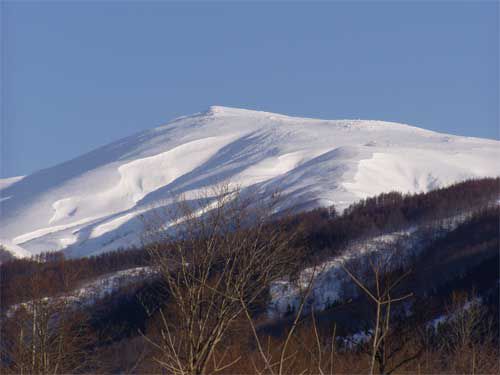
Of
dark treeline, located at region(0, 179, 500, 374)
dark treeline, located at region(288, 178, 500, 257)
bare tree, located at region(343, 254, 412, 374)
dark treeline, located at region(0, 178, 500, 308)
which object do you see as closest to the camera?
bare tree, located at region(343, 254, 412, 374)

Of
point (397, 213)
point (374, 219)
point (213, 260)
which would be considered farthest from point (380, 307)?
point (374, 219)

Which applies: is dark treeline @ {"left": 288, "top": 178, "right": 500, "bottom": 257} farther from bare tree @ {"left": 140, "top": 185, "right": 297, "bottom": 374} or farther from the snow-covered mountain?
bare tree @ {"left": 140, "top": 185, "right": 297, "bottom": 374}

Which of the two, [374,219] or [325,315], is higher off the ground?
[374,219]

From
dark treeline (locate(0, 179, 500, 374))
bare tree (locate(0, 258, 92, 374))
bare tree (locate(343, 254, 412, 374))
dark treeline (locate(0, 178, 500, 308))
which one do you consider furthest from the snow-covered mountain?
bare tree (locate(343, 254, 412, 374))

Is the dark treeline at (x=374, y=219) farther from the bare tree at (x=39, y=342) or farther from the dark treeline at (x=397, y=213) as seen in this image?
the bare tree at (x=39, y=342)

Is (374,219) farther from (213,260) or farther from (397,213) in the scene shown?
(213,260)

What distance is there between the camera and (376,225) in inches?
2817

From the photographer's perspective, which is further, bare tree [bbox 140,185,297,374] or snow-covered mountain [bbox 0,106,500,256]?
snow-covered mountain [bbox 0,106,500,256]

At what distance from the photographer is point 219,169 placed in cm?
14200

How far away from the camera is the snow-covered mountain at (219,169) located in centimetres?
12256

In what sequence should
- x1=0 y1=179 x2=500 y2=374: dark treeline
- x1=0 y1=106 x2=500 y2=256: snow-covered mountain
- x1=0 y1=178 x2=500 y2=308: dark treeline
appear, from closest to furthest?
x1=0 y1=179 x2=500 y2=374: dark treeline → x1=0 y1=178 x2=500 y2=308: dark treeline → x1=0 y1=106 x2=500 y2=256: snow-covered mountain

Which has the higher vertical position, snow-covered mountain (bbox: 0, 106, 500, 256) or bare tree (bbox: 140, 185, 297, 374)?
snow-covered mountain (bbox: 0, 106, 500, 256)

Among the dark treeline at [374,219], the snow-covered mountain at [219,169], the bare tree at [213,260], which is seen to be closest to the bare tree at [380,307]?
the bare tree at [213,260]

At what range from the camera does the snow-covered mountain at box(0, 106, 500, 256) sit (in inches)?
4825
